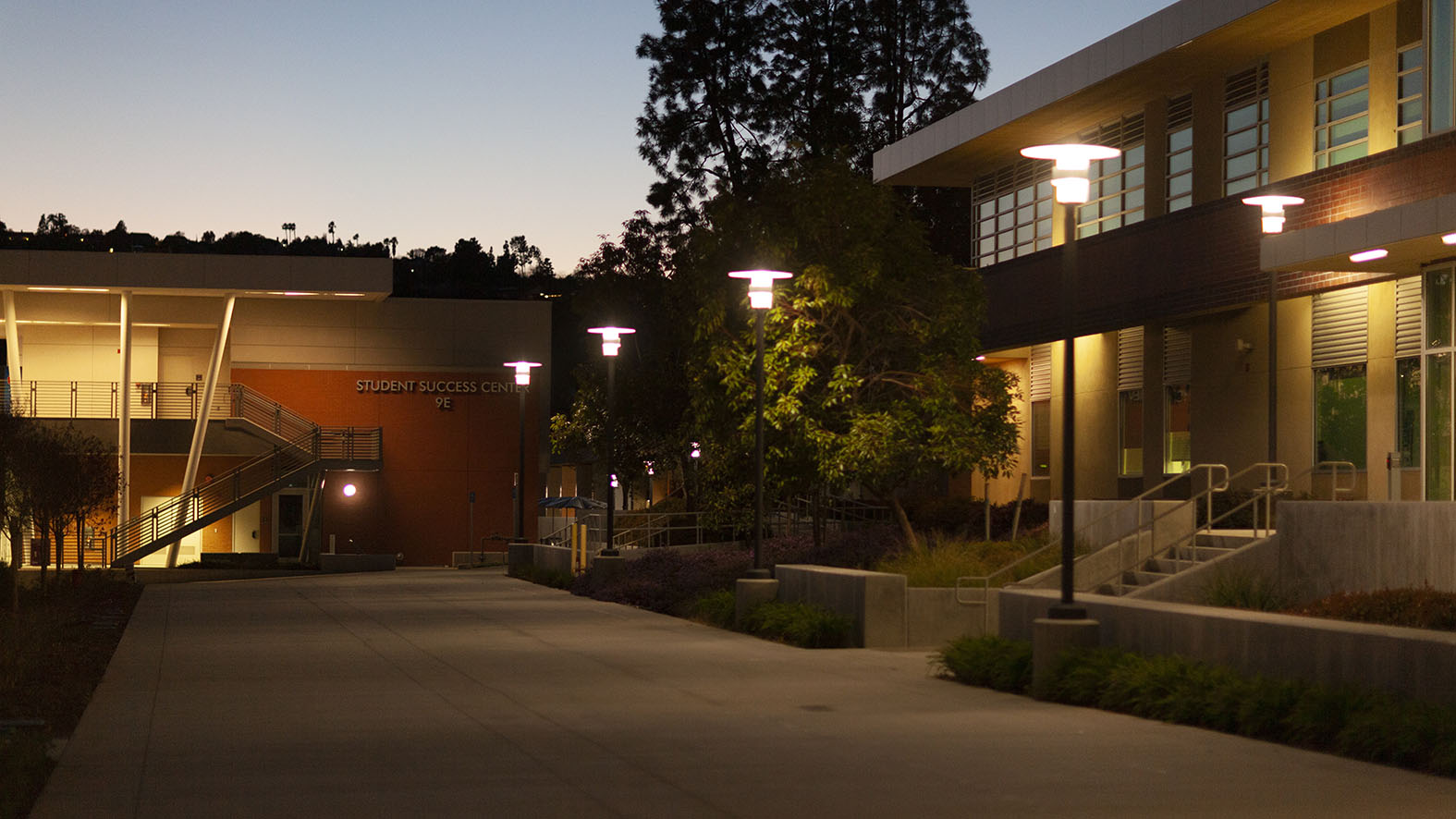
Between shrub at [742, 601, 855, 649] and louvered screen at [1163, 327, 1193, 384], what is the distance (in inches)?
446

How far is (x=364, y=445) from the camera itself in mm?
56312

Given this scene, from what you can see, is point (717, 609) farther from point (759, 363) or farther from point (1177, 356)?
point (1177, 356)

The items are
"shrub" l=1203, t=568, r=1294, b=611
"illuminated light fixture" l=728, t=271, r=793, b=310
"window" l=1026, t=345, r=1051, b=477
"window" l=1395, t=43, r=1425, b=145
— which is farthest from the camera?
"window" l=1026, t=345, r=1051, b=477

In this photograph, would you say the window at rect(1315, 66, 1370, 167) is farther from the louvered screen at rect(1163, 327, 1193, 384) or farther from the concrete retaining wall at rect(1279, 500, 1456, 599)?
the concrete retaining wall at rect(1279, 500, 1456, 599)

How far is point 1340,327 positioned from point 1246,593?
1008cm

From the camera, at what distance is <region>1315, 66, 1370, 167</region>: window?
26.7 meters

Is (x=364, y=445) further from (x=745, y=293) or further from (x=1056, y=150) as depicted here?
(x=1056, y=150)

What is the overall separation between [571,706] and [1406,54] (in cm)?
1744

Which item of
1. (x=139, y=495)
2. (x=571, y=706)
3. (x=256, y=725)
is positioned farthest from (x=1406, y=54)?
(x=139, y=495)

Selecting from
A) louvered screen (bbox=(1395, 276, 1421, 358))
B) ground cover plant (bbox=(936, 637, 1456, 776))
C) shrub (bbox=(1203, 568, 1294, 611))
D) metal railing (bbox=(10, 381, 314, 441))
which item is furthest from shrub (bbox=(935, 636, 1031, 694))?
metal railing (bbox=(10, 381, 314, 441))

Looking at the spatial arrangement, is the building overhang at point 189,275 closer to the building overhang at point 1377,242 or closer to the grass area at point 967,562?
the grass area at point 967,562

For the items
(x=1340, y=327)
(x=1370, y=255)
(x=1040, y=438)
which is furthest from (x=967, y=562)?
(x=1040, y=438)

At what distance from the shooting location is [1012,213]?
3888 cm

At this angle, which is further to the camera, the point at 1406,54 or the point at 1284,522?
the point at 1406,54
